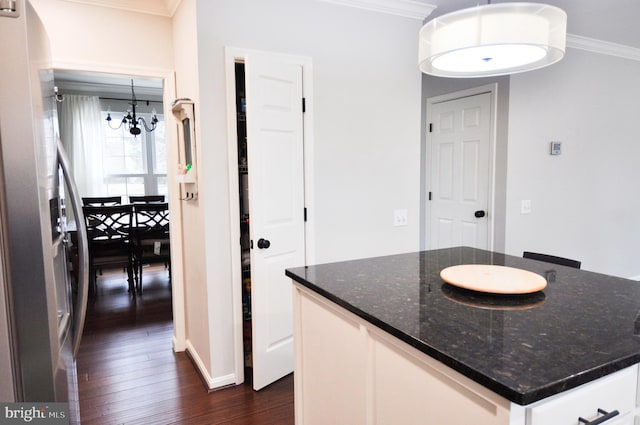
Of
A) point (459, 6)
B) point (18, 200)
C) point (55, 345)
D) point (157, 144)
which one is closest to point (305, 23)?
point (459, 6)

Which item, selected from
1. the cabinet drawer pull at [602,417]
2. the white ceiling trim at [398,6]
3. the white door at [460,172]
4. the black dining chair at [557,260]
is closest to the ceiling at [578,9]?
the white ceiling trim at [398,6]

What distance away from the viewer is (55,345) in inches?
45.1

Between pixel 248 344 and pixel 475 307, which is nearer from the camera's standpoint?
pixel 475 307

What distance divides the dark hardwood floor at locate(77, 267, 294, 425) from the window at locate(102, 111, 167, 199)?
3365mm

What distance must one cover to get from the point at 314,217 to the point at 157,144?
5.09 metres

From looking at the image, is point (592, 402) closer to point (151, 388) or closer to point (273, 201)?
point (273, 201)

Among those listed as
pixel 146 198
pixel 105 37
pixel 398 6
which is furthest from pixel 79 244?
pixel 146 198

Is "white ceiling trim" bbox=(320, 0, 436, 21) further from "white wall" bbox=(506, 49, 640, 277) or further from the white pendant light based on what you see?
the white pendant light

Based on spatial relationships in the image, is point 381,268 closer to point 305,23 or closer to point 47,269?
point 47,269

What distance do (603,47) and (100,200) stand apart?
661cm

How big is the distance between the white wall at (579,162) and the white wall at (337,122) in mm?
1206

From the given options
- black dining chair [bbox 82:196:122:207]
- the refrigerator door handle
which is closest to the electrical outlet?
the refrigerator door handle

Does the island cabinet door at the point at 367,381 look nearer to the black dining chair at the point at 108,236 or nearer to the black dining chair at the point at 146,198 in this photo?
the black dining chair at the point at 108,236

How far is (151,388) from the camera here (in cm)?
264
